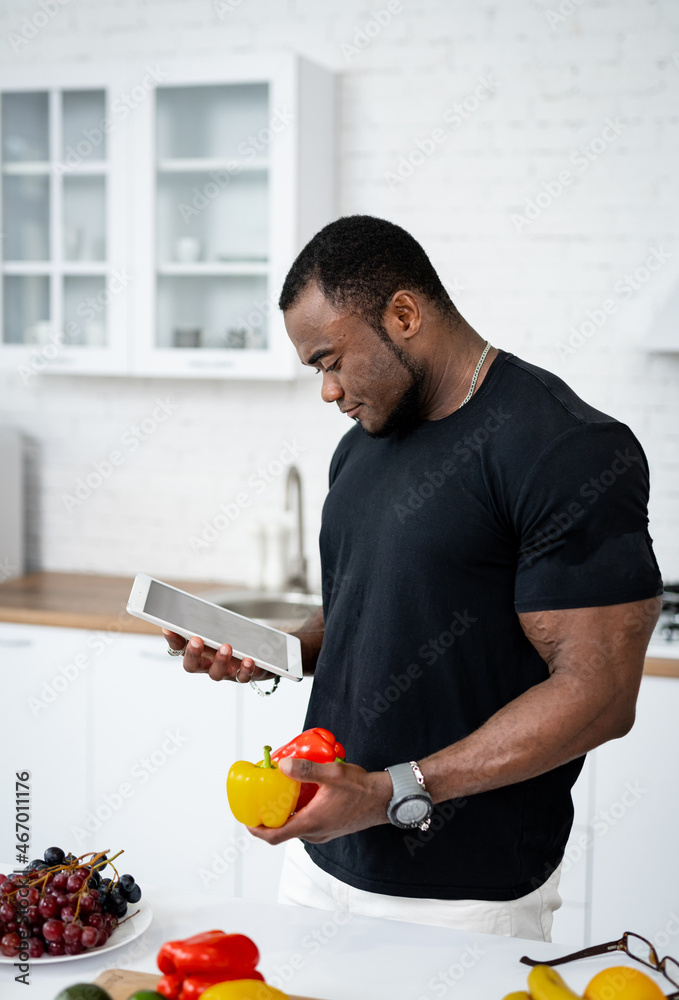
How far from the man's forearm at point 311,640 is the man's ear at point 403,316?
54 cm

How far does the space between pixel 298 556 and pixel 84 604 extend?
66cm

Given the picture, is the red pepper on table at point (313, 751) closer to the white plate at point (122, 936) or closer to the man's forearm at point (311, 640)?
the white plate at point (122, 936)

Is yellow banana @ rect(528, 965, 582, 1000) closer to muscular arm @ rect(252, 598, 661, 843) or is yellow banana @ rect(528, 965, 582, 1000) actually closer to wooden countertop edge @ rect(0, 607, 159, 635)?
muscular arm @ rect(252, 598, 661, 843)

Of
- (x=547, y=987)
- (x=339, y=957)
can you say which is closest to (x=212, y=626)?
(x=339, y=957)

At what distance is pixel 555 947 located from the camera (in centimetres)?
120

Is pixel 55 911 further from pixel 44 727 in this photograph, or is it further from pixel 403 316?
pixel 44 727

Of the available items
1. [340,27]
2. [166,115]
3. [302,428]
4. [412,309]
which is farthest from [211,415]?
[412,309]

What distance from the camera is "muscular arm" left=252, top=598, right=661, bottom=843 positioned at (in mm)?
1230

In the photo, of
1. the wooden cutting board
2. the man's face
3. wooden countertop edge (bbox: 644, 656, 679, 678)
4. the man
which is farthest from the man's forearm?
wooden countertop edge (bbox: 644, 656, 679, 678)

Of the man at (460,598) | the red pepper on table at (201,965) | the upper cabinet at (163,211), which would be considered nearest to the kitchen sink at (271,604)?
the upper cabinet at (163,211)

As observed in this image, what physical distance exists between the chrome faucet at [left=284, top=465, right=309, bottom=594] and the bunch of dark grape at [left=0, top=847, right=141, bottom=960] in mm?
1866

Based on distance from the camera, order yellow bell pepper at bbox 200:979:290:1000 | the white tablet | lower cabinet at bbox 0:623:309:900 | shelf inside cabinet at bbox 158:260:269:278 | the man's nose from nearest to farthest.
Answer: yellow bell pepper at bbox 200:979:290:1000 → the white tablet → the man's nose → lower cabinet at bbox 0:623:309:900 → shelf inside cabinet at bbox 158:260:269:278

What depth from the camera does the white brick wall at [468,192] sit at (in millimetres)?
2826

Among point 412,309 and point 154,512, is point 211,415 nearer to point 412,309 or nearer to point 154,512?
point 154,512
